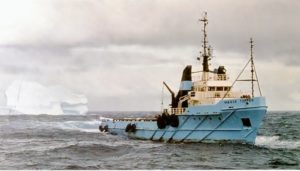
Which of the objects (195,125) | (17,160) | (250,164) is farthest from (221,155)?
(17,160)

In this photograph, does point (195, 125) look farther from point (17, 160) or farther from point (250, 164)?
point (17, 160)

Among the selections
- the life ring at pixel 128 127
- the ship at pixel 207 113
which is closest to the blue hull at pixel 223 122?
the ship at pixel 207 113

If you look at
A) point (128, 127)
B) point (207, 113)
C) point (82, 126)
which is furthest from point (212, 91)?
point (82, 126)

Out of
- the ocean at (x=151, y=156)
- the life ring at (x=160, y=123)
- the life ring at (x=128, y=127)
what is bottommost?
the ocean at (x=151, y=156)

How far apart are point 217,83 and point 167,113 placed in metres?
4.47

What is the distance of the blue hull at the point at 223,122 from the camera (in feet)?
94.6

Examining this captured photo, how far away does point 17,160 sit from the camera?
83.9ft

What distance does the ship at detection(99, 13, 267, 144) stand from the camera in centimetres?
2903

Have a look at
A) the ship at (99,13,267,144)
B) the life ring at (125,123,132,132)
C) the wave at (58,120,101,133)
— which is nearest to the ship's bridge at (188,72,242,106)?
the ship at (99,13,267,144)

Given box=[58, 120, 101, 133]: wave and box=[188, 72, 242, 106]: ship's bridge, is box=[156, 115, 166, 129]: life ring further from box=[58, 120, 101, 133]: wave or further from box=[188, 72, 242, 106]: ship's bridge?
box=[58, 120, 101, 133]: wave

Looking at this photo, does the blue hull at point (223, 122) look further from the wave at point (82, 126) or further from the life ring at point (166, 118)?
the wave at point (82, 126)

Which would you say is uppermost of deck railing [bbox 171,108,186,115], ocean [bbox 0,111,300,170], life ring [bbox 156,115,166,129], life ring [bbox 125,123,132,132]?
deck railing [bbox 171,108,186,115]

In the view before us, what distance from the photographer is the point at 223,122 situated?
1172 inches

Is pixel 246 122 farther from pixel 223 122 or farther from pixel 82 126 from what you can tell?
pixel 82 126
